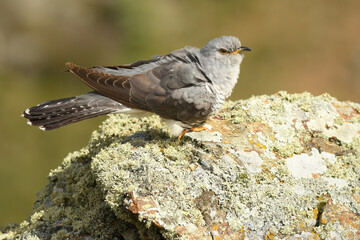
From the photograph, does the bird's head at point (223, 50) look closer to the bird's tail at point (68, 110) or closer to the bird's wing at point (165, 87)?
the bird's wing at point (165, 87)

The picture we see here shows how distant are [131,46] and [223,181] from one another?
6684mm

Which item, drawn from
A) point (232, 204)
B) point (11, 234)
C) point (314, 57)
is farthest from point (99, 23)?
point (232, 204)

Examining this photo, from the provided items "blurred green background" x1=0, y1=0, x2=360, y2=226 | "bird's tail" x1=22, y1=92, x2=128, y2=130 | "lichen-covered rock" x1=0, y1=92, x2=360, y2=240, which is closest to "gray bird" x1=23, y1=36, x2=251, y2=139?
"bird's tail" x1=22, y1=92, x2=128, y2=130

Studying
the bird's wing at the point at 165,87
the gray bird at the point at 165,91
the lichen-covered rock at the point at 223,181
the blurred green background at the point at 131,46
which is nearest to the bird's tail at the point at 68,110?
the gray bird at the point at 165,91

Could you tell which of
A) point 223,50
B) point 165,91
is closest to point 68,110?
point 165,91

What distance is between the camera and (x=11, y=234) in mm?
4379

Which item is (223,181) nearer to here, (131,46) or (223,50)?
(223,50)

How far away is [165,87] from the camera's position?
15.1 ft

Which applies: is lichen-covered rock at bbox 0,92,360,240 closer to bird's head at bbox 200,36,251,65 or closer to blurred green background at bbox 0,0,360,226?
bird's head at bbox 200,36,251,65

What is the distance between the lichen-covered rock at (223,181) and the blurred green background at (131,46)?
3.61 metres

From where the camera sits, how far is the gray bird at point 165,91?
4.50 metres

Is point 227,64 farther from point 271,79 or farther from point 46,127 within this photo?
point 271,79

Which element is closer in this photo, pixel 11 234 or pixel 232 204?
pixel 232 204

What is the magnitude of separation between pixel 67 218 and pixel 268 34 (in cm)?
812
